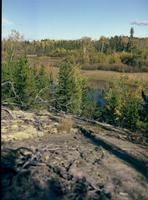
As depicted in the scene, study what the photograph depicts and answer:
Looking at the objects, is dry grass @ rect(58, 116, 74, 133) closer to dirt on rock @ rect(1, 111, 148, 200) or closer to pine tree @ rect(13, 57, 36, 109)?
dirt on rock @ rect(1, 111, 148, 200)

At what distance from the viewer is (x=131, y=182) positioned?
438 inches

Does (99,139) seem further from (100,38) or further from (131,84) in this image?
(100,38)

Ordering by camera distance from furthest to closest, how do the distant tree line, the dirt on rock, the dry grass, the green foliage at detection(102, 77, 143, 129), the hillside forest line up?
the distant tree line
the green foliage at detection(102, 77, 143, 129)
the hillside forest
the dry grass
the dirt on rock

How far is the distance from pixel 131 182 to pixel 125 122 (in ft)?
94.7

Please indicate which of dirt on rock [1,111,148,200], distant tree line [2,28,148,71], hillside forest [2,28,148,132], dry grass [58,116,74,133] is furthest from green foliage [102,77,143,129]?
distant tree line [2,28,148,71]

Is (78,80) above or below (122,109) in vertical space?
above

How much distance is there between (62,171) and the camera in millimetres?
11031

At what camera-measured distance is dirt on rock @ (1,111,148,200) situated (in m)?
10.1

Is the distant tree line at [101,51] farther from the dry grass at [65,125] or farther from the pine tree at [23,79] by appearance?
the dry grass at [65,125]

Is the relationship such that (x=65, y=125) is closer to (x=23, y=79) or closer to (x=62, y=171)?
(x=62, y=171)

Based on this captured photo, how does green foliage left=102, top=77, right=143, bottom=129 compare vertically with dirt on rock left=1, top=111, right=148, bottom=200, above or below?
below

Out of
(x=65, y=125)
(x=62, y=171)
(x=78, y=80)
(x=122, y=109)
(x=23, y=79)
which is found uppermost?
(x=65, y=125)

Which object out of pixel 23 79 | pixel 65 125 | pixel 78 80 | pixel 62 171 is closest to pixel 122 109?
pixel 78 80

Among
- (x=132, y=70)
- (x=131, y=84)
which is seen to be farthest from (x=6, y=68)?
(x=132, y=70)
